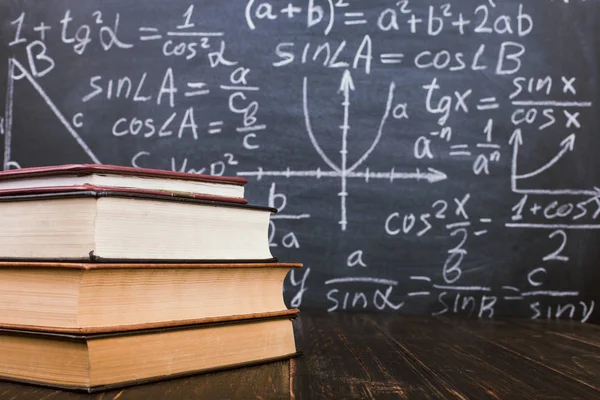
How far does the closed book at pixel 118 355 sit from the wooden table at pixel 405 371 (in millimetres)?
17

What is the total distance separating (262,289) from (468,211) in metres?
1.25

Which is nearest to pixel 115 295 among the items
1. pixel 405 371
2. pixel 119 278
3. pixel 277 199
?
pixel 119 278

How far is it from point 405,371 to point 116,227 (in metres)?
0.43

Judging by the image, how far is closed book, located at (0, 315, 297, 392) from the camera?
77cm

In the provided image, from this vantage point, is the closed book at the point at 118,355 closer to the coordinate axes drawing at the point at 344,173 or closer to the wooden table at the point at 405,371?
the wooden table at the point at 405,371

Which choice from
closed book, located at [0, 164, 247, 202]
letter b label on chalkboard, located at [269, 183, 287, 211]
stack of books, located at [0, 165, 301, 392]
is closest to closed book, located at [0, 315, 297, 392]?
stack of books, located at [0, 165, 301, 392]

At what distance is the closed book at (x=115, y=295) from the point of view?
0.78 metres

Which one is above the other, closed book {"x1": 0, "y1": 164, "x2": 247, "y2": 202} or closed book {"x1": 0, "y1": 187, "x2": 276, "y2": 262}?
closed book {"x1": 0, "y1": 164, "x2": 247, "y2": 202}

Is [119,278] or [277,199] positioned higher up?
[277,199]

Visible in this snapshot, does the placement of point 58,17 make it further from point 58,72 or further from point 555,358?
point 555,358

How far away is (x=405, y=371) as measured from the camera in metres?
0.97

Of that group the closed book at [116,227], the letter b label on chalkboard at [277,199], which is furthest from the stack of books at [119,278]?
the letter b label on chalkboard at [277,199]

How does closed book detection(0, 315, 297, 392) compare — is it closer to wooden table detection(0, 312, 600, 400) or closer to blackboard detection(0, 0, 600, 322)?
wooden table detection(0, 312, 600, 400)

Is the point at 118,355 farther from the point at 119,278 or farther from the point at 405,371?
the point at 405,371
